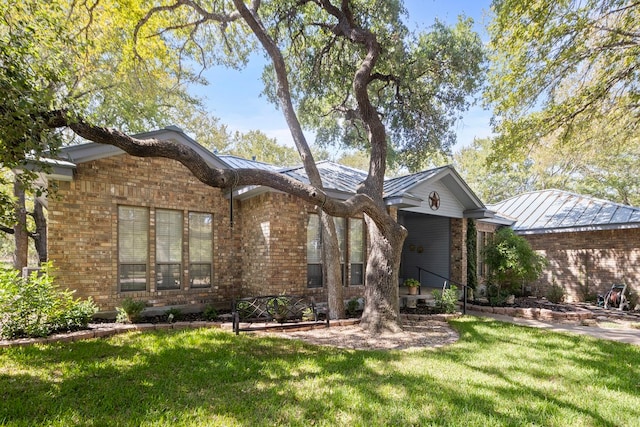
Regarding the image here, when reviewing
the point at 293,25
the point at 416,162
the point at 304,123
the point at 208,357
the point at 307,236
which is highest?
the point at 293,25

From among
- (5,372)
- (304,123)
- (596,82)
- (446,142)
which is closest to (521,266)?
(446,142)

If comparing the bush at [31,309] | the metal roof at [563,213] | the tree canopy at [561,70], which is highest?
the tree canopy at [561,70]

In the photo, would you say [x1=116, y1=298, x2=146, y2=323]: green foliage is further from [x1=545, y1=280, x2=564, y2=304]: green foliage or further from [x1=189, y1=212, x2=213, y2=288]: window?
[x1=545, y1=280, x2=564, y2=304]: green foliage

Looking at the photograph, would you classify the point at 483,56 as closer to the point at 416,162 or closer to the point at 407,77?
the point at 407,77

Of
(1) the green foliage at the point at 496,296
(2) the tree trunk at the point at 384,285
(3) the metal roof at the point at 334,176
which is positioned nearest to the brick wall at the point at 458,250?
(1) the green foliage at the point at 496,296

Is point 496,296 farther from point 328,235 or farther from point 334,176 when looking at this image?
point 328,235

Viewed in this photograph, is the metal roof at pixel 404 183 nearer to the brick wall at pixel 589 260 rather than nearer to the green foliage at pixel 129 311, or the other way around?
the brick wall at pixel 589 260

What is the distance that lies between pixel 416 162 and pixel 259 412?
10.6m

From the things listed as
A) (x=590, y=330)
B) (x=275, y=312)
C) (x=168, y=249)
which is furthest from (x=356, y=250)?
(x=590, y=330)

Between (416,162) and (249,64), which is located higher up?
(249,64)

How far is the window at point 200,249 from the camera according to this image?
354 inches

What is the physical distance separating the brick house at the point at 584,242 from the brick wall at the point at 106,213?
43.1ft

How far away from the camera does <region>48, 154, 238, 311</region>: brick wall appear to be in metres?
7.16

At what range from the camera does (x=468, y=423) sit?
11.3ft
